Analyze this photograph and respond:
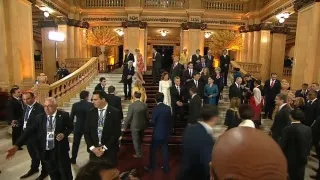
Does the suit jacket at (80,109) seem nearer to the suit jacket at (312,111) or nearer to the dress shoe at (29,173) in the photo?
the dress shoe at (29,173)

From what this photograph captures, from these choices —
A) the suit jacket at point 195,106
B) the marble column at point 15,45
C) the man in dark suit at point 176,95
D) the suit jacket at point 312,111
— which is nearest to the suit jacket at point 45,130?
the suit jacket at point 195,106

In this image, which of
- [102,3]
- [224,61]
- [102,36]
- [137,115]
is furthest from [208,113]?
[102,3]

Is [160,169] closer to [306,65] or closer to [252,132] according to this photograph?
[252,132]

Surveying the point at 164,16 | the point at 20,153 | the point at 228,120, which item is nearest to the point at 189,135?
the point at 228,120

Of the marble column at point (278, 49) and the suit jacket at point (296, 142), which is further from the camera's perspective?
the marble column at point (278, 49)

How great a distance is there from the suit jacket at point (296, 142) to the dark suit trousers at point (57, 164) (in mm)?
3237

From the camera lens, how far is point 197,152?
123 inches

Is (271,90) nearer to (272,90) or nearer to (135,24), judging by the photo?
(272,90)

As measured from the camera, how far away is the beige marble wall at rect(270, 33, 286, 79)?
1673 centimetres

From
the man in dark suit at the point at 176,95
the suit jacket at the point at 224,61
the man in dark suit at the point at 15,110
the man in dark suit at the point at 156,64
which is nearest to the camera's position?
the man in dark suit at the point at 15,110

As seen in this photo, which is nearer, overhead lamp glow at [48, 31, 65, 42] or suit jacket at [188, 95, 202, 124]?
suit jacket at [188, 95, 202, 124]

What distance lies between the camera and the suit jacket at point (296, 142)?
374 centimetres

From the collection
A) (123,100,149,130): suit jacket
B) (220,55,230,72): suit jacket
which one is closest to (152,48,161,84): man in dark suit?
(220,55,230,72): suit jacket

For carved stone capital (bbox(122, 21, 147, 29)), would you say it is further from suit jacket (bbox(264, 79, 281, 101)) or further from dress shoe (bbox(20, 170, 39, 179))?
dress shoe (bbox(20, 170, 39, 179))
